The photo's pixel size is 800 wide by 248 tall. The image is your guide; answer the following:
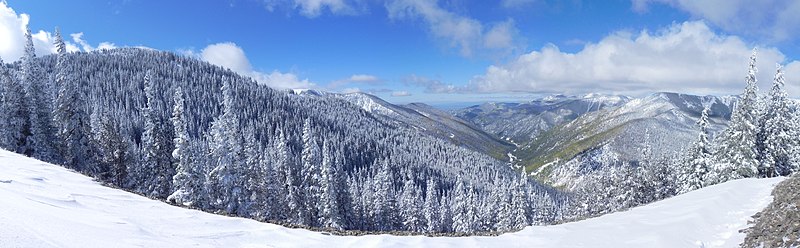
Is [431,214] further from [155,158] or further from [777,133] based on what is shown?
[777,133]

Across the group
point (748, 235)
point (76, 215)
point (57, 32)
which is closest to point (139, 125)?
point (57, 32)

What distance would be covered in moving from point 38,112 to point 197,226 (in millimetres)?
38950

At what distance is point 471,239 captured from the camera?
1348 centimetres

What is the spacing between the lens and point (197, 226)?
1150cm

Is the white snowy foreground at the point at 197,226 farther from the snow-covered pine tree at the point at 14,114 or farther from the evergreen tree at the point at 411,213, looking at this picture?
the evergreen tree at the point at 411,213

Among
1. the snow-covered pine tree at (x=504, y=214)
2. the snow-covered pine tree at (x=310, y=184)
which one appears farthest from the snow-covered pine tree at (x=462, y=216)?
the snow-covered pine tree at (x=310, y=184)

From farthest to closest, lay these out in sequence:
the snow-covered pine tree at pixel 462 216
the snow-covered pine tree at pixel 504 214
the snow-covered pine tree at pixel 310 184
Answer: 1. the snow-covered pine tree at pixel 462 216
2. the snow-covered pine tree at pixel 504 214
3. the snow-covered pine tree at pixel 310 184

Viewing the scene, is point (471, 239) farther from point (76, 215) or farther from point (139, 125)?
point (139, 125)

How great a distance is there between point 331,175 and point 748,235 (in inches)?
1472

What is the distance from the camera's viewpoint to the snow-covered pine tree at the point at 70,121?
3769cm

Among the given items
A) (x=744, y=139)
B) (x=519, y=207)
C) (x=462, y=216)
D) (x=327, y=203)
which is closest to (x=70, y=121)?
(x=327, y=203)

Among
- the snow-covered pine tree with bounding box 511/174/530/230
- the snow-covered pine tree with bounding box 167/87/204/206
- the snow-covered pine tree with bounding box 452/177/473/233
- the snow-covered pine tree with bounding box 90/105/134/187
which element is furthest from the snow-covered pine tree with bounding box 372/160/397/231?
the snow-covered pine tree with bounding box 90/105/134/187

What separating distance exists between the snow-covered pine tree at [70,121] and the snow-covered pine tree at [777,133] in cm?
6374

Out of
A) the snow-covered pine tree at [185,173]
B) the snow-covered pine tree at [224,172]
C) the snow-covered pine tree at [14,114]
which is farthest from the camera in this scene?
the snow-covered pine tree at [14,114]
